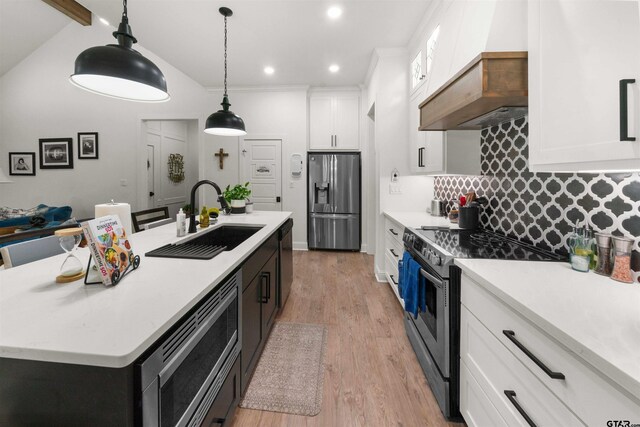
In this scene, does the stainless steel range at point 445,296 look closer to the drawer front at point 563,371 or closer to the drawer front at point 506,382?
the drawer front at point 506,382

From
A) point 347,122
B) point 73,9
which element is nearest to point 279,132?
point 347,122

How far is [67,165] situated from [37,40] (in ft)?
7.27

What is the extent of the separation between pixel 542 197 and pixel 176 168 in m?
6.63

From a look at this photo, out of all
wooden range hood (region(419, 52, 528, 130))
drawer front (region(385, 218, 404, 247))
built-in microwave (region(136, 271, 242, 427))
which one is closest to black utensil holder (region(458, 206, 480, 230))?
drawer front (region(385, 218, 404, 247))

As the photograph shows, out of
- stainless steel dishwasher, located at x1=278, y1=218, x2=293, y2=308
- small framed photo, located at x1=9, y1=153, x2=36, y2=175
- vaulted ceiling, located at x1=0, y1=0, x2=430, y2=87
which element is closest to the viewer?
stainless steel dishwasher, located at x1=278, y1=218, x2=293, y2=308

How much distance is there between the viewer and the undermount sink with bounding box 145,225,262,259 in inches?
54.8

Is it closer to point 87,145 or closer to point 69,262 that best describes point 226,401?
point 69,262

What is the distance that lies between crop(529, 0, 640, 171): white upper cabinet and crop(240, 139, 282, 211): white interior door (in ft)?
13.7

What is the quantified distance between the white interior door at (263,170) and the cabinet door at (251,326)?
337 centimetres

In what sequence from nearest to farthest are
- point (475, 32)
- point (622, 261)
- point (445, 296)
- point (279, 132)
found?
point (622, 261) < point (445, 296) < point (475, 32) < point (279, 132)

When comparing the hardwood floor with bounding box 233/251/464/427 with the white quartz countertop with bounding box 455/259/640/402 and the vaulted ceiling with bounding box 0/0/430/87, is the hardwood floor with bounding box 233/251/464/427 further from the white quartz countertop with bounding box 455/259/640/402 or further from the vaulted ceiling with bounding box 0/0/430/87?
the vaulted ceiling with bounding box 0/0/430/87

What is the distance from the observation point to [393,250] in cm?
289

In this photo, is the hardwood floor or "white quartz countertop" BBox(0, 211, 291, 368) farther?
the hardwood floor

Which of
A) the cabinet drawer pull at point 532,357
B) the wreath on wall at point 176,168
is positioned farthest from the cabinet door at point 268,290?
the wreath on wall at point 176,168
